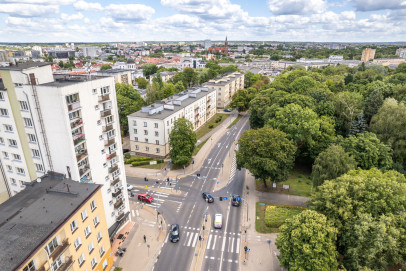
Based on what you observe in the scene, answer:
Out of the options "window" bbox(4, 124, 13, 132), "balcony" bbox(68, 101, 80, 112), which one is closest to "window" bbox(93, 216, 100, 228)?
"balcony" bbox(68, 101, 80, 112)

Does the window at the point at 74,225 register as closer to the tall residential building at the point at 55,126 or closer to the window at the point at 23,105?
the tall residential building at the point at 55,126

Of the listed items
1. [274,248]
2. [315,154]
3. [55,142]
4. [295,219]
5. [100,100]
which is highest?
[100,100]

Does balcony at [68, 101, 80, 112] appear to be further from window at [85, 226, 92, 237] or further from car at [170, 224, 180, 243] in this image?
car at [170, 224, 180, 243]

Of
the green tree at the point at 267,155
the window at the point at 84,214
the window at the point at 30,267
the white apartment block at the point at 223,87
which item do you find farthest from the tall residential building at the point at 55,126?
the white apartment block at the point at 223,87

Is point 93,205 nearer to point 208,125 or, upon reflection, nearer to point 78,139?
point 78,139

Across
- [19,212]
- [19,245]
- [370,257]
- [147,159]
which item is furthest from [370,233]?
[147,159]

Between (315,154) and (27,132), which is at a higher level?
(27,132)

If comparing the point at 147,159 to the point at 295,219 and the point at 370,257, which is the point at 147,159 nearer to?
the point at 295,219
